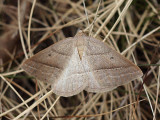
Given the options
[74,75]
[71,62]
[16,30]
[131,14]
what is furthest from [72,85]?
[131,14]

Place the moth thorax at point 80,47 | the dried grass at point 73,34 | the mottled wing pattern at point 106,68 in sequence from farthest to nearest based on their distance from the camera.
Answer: the dried grass at point 73,34
the moth thorax at point 80,47
the mottled wing pattern at point 106,68

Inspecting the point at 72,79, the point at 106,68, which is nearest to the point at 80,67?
the point at 72,79

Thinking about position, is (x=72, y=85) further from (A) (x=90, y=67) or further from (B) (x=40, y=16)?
(B) (x=40, y=16)

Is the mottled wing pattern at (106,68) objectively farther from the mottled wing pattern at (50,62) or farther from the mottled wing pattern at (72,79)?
the mottled wing pattern at (50,62)

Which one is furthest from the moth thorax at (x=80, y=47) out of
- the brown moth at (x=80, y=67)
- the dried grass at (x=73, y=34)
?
the dried grass at (x=73, y=34)

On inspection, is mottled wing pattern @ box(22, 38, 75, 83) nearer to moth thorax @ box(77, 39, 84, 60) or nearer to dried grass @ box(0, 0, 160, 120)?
moth thorax @ box(77, 39, 84, 60)

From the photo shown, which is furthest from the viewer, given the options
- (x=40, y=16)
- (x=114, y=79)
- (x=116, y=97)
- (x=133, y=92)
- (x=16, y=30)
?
(x=40, y=16)

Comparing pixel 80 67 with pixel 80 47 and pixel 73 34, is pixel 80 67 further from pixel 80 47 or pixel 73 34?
pixel 73 34

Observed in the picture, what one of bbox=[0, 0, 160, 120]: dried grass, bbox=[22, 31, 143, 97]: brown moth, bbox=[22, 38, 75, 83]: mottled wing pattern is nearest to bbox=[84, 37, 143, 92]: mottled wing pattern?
bbox=[22, 31, 143, 97]: brown moth
